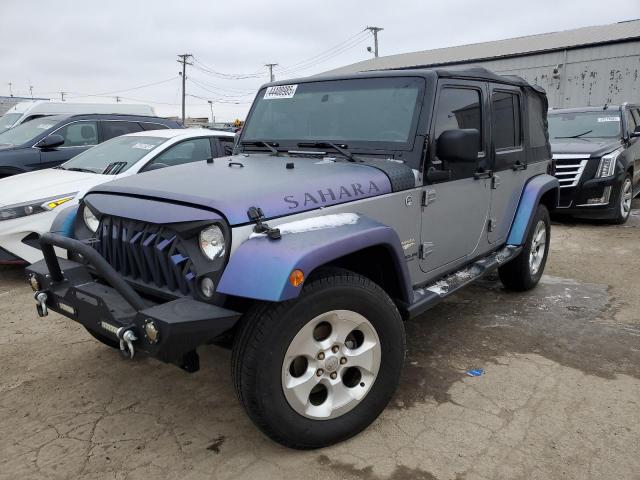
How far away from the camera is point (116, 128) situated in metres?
7.71

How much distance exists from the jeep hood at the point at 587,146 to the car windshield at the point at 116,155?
19.8 feet

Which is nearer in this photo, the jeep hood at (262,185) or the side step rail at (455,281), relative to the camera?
the jeep hood at (262,185)

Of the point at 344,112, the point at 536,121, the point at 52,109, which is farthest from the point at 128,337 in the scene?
the point at 52,109

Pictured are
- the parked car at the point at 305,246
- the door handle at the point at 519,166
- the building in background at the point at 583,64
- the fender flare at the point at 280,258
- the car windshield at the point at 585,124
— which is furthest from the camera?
the building in background at the point at 583,64

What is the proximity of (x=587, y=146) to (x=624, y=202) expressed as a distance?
1.11 meters

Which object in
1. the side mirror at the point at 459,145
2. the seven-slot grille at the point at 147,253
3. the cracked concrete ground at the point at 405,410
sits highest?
the side mirror at the point at 459,145

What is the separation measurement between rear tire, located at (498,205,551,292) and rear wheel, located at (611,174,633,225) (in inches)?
152

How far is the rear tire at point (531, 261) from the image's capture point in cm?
464

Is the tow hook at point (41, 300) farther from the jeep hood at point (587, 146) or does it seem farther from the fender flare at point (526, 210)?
the jeep hood at point (587, 146)

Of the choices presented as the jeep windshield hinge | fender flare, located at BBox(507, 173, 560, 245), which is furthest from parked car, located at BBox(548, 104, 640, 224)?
the jeep windshield hinge

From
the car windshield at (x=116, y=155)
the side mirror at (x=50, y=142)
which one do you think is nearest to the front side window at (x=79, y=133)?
the side mirror at (x=50, y=142)

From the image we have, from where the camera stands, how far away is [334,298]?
94.2 inches

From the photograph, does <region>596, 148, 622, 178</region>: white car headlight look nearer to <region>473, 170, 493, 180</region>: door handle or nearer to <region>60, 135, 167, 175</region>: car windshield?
<region>473, 170, 493, 180</region>: door handle

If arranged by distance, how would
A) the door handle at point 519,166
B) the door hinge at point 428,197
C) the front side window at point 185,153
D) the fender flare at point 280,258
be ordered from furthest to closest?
the front side window at point 185,153, the door handle at point 519,166, the door hinge at point 428,197, the fender flare at point 280,258
